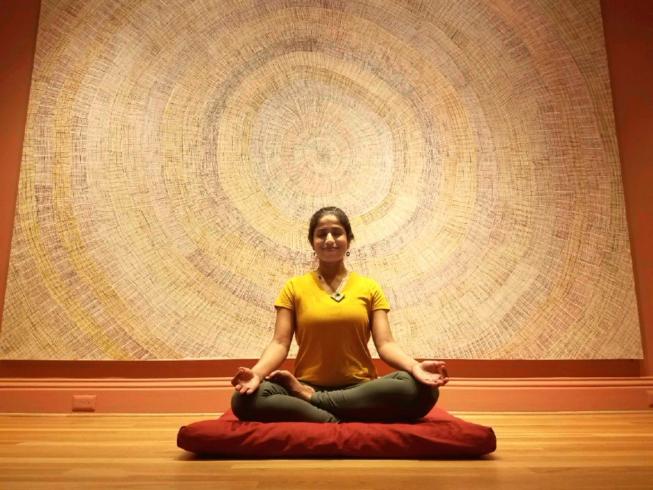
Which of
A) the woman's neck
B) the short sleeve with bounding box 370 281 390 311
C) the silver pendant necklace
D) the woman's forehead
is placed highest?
the woman's forehead

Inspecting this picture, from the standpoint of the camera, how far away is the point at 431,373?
1.39 m

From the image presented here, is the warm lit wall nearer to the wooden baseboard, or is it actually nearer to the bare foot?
the wooden baseboard

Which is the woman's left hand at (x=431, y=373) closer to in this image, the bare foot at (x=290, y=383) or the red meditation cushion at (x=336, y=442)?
the red meditation cushion at (x=336, y=442)

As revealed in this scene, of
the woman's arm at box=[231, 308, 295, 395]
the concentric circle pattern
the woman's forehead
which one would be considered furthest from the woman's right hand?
the concentric circle pattern

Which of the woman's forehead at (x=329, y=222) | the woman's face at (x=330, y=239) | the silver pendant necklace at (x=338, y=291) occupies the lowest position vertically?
the silver pendant necklace at (x=338, y=291)

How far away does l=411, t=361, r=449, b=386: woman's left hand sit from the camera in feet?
4.43

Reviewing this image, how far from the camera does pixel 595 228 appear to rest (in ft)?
7.91

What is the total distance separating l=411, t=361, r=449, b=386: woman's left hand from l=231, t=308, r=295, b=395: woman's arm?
0.42 metres

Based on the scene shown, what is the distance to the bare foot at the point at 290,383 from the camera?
144cm

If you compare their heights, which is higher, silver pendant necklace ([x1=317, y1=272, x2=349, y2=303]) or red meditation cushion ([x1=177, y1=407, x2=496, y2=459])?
silver pendant necklace ([x1=317, y1=272, x2=349, y2=303])

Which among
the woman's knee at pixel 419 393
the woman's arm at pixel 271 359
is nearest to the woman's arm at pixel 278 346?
the woman's arm at pixel 271 359

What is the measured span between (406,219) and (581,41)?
1.30 m

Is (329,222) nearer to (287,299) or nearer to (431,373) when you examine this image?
(287,299)

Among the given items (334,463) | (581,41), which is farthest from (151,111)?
(581,41)
